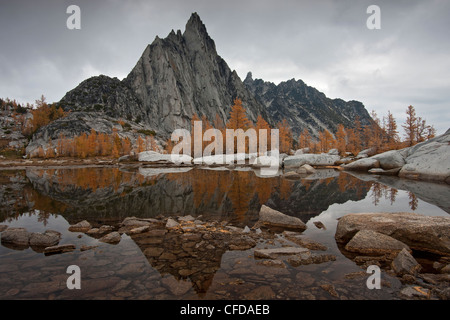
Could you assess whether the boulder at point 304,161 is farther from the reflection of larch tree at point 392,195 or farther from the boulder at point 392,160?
the reflection of larch tree at point 392,195

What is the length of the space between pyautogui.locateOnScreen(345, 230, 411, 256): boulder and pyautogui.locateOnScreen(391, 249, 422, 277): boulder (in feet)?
2.30

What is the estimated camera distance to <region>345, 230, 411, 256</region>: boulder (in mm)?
6055

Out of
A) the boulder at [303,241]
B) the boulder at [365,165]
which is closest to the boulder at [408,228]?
the boulder at [303,241]

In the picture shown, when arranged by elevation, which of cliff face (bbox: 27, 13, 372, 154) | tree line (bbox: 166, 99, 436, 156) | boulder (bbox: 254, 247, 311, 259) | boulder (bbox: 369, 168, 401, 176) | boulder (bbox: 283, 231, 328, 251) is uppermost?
cliff face (bbox: 27, 13, 372, 154)

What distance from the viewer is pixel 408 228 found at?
20.8 ft

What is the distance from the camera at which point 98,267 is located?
5293 millimetres

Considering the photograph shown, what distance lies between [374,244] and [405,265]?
48.3 inches

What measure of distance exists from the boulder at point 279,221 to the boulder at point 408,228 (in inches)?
58.1

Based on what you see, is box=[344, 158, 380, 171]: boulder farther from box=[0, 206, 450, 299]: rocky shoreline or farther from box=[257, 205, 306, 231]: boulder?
box=[257, 205, 306, 231]: boulder

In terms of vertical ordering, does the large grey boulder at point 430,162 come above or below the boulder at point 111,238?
above

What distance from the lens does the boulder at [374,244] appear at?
6055mm

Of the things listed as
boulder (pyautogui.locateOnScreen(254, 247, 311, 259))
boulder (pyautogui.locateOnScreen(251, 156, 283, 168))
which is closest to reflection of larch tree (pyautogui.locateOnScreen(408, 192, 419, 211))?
boulder (pyautogui.locateOnScreen(254, 247, 311, 259))
